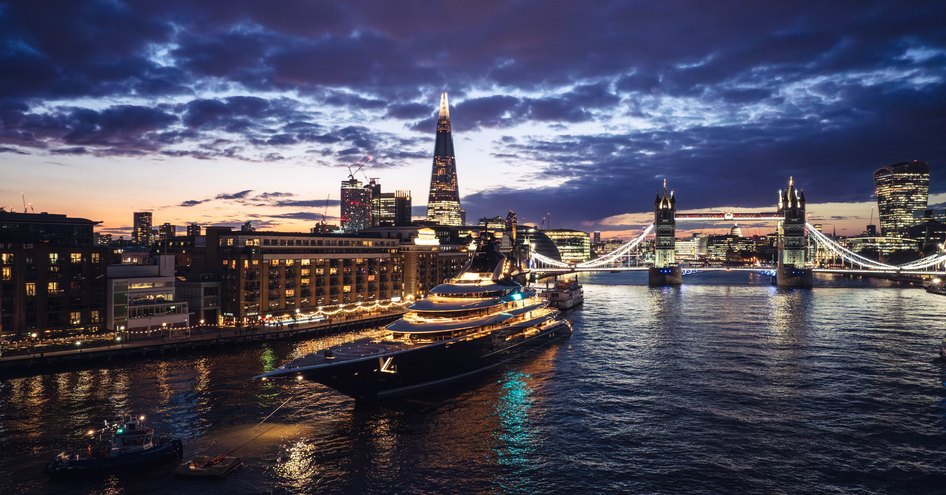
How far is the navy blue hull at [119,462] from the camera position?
31.1 meters

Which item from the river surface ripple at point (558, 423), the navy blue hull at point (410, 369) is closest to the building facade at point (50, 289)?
the river surface ripple at point (558, 423)

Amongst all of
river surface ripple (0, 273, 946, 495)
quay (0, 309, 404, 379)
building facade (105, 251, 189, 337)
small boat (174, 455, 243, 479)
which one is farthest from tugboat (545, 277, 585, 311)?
small boat (174, 455, 243, 479)

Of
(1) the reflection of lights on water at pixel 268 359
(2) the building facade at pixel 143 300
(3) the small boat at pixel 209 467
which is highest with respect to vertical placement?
(2) the building facade at pixel 143 300

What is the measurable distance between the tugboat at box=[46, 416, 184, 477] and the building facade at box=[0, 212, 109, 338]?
133 feet

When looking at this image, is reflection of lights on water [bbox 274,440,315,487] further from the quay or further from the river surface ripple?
the quay

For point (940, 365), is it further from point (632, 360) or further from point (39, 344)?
point (39, 344)

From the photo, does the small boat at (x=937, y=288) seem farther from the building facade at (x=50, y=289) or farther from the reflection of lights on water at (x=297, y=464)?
the building facade at (x=50, y=289)

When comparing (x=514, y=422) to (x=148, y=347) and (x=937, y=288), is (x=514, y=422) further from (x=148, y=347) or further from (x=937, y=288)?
(x=937, y=288)

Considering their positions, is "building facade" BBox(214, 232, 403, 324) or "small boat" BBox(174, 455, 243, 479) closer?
"small boat" BBox(174, 455, 243, 479)

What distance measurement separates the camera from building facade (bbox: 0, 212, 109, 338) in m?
63.1

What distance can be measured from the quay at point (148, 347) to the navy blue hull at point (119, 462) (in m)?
30.4

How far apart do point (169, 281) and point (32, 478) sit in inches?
1887

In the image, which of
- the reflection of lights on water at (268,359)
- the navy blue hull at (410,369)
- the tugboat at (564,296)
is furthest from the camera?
the tugboat at (564,296)

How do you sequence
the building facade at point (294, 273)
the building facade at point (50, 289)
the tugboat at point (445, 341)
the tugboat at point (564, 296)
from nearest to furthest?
the tugboat at point (445, 341)
the building facade at point (50, 289)
the building facade at point (294, 273)
the tugboat at point (564, 296)
